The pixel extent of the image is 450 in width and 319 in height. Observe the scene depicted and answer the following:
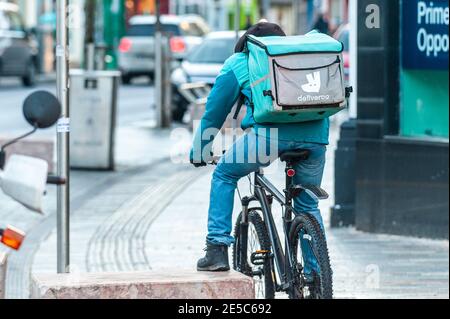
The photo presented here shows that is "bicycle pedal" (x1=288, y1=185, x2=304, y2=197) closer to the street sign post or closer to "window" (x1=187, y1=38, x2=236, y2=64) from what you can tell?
the street sign post

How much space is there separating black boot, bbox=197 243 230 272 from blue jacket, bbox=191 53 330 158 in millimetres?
577

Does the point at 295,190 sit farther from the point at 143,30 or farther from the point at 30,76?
the point at 143,30

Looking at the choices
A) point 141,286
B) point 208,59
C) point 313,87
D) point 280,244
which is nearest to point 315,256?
point 280,244

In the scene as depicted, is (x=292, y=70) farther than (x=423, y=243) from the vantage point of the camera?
No

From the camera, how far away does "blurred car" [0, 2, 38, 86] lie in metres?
32.1

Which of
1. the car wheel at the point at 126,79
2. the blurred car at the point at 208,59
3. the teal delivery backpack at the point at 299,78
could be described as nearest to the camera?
the teal delivery backpack at the point at 299,78

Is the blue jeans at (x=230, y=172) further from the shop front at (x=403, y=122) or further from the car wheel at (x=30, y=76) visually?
the car wheel at (x=30, y=76)

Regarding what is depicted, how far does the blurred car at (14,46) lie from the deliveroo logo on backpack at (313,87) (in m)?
26.5

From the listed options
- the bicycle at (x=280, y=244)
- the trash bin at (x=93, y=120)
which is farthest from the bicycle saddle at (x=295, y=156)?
the trash bin at (x=93, y=120)

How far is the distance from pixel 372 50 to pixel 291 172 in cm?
408

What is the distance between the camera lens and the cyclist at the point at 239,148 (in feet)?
20.6

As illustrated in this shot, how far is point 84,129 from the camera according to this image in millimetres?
15039
